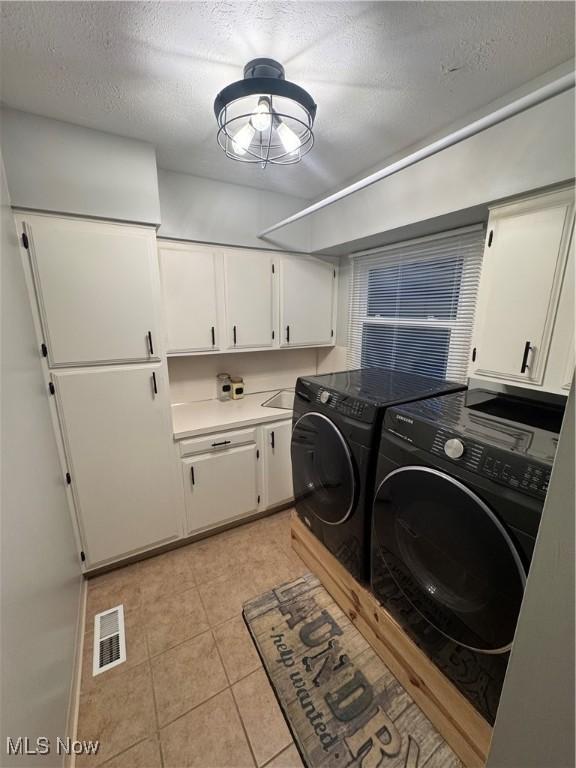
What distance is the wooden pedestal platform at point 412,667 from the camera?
1071 millimetres

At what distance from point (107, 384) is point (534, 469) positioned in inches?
76.0

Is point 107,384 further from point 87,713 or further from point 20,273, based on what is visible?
point 87,713

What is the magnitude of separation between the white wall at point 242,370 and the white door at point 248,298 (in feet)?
0.93

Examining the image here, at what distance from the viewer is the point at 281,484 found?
7.79 feet

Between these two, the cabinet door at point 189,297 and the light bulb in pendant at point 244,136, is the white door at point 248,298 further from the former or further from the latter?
the light bulb in pendant at point 244,136

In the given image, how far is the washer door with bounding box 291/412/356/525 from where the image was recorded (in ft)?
4.83

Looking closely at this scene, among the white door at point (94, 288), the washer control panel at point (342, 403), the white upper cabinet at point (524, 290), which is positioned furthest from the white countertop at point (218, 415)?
the white upper cabinet at point (524, 290)

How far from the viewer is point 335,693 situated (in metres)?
1.30

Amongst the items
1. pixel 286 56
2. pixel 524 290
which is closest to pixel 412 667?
pixel 524 290

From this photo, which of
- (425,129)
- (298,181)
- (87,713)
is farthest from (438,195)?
(87,713)

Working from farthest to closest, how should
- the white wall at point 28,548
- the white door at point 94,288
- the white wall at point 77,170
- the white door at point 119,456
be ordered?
the white door at point 119,456 < the white door at point 94,288 < the white wall at point 77,170 < the white wall at point 28,548

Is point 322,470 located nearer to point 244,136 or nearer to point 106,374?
point 106,374

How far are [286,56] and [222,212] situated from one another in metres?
1.16

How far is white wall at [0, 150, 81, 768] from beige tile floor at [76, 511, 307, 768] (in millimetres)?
218
